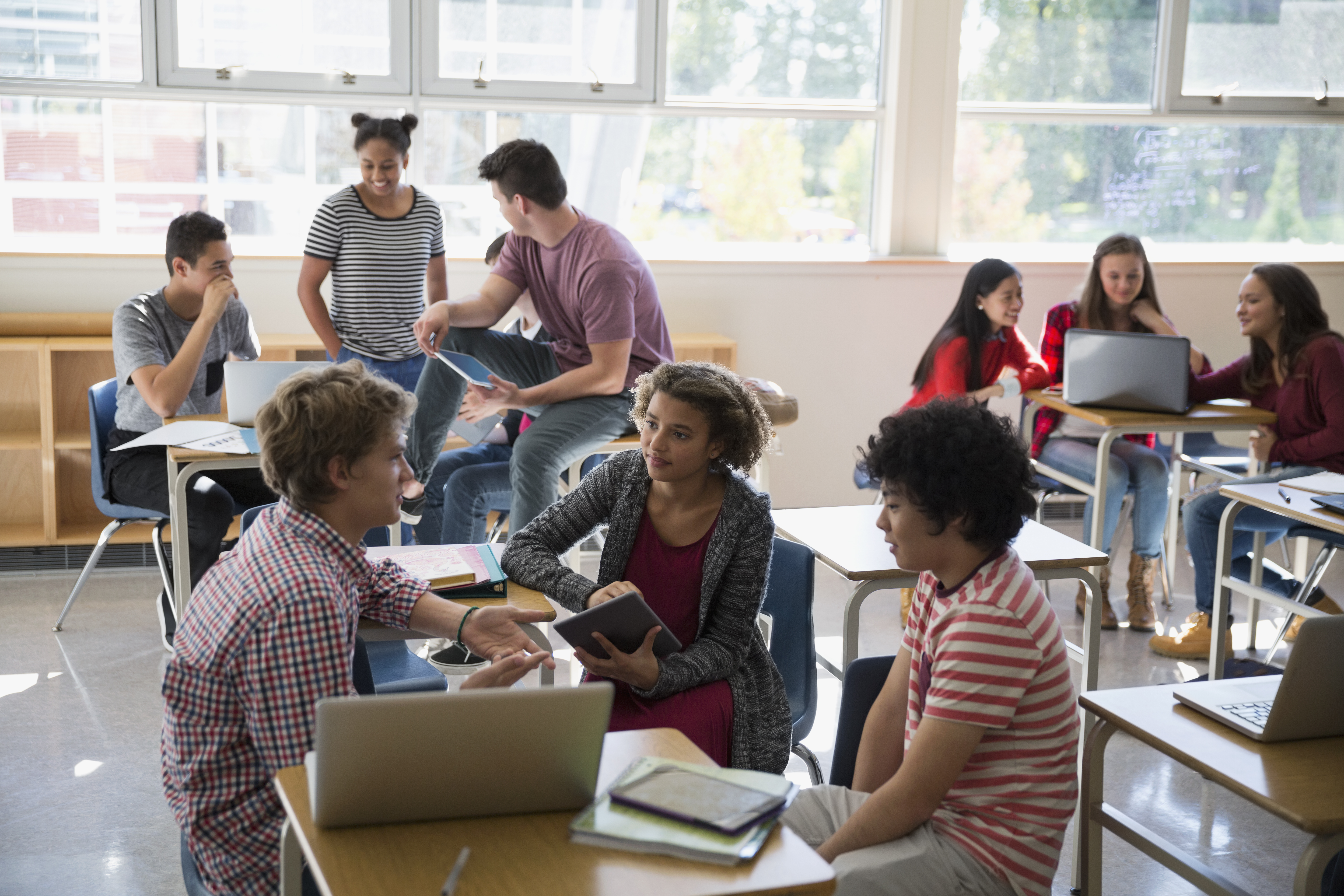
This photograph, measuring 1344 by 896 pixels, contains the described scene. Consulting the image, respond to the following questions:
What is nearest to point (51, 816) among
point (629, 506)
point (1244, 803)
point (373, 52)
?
point (629, 506)

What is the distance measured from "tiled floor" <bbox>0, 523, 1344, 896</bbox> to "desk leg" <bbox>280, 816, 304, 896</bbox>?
4.19 feet

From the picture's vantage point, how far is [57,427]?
4.72m

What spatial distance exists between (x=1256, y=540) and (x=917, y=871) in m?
2.56

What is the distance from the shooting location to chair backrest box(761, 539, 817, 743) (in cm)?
235

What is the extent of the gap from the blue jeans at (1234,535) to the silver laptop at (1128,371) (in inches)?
13.0

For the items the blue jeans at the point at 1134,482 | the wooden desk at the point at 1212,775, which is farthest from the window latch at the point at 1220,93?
the wooden desk at the point at 1212,775

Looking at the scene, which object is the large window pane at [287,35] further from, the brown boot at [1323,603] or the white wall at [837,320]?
the brown boot at [1323,603]

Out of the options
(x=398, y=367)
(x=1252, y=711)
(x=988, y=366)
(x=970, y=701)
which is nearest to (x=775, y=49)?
(x=988, y=366)

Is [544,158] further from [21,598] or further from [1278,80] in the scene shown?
[1278,80]

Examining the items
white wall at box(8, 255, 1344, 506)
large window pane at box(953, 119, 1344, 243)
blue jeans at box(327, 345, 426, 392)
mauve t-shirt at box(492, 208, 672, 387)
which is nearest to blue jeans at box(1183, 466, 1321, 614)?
white wall at box(8, 255, 1344, 506)

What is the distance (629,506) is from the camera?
→ 7.62 feet

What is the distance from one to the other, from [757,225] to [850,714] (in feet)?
12.6

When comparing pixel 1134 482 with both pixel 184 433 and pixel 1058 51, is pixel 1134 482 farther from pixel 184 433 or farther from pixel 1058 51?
pixel 184 433

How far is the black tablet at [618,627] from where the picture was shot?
196 centimetres
